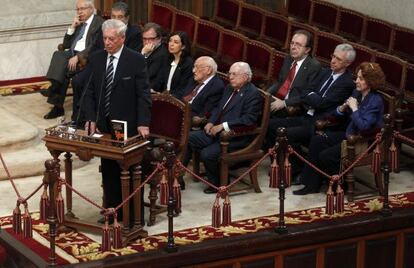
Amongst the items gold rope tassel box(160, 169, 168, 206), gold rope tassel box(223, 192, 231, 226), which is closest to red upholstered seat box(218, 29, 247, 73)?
gold rope tassel box(223, 192, 231, 226)

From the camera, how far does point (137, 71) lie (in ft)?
24.9

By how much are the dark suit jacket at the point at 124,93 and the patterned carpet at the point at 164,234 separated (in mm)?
718

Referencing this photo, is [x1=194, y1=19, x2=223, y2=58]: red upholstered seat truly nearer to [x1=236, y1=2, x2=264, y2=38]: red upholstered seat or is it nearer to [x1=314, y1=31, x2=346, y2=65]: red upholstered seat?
[x1=236, y1=2, x2=264, y2=38]: red upholstered seat

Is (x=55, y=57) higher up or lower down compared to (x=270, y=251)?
higher up

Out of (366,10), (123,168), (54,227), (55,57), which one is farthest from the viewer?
(366,10)

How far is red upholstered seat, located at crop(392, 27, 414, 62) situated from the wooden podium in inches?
150

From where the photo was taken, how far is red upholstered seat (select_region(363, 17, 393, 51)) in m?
10.9

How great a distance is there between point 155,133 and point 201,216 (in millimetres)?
764

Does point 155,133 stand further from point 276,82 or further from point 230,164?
point 276,82

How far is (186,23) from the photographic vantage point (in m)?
11.0

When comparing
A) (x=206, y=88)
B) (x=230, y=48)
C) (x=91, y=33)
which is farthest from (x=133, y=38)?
(x=230, y=48)

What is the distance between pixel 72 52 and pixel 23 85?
1185 mm

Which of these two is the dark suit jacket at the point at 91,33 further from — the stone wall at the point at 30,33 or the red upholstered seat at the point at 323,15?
the red upholstered seat at the point at 323,15

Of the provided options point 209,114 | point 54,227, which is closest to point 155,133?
point 209,114
